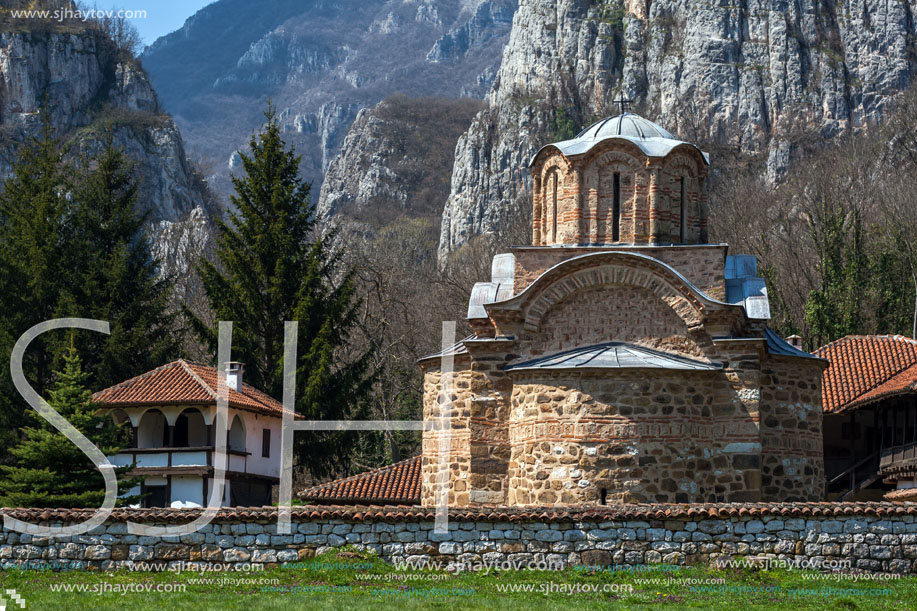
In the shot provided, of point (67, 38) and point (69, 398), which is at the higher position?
point (67, 38)

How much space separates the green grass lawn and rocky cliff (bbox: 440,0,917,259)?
57159 millimetres

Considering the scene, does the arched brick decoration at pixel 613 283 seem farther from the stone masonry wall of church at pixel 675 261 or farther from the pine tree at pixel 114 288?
the pine tree at pixel 114 288

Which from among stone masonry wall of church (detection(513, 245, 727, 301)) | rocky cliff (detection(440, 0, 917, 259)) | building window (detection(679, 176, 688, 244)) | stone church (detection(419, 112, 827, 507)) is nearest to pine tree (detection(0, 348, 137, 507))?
stone church (detection(419, 112, 827, 507))

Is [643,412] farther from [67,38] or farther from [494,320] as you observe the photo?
[67,38]

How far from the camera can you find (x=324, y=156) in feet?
458

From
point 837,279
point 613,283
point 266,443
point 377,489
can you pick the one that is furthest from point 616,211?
point 837,279

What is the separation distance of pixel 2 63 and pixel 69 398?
58494 millimetres

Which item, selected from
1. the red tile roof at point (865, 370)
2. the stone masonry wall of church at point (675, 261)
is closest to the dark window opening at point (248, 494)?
the stone masonry wall of church at point (675, 261)

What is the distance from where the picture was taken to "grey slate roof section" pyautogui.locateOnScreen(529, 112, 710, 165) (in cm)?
2305

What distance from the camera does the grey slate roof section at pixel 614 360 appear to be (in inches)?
790

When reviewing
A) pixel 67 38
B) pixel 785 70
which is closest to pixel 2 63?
pixel 67 38

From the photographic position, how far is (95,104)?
77188 mm

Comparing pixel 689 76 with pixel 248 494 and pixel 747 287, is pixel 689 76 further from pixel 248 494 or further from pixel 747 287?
pixel 747 287

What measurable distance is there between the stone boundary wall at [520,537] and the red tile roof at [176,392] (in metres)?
11.0
